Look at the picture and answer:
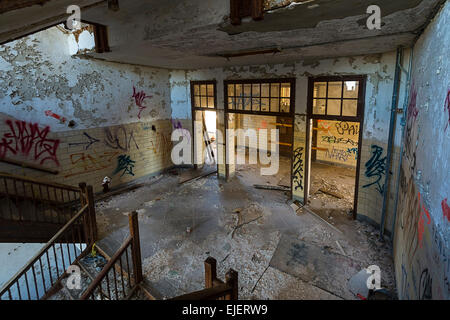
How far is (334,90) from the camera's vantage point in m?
5.01

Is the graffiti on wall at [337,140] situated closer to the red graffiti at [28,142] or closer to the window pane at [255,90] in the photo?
the window pane at [255,90]

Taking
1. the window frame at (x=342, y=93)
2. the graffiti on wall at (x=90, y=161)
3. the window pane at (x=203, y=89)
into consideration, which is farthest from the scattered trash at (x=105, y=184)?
the window frame at (x=342, y=93)

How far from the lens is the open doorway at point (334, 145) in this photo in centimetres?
495

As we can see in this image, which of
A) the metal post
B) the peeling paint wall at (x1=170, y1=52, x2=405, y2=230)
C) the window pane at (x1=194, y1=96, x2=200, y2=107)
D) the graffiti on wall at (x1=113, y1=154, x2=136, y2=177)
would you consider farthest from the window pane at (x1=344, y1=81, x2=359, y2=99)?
the graffiti on wall at (x1=113, y1=154, x2=136, y2=177)

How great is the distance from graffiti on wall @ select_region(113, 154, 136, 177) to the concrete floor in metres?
0.71

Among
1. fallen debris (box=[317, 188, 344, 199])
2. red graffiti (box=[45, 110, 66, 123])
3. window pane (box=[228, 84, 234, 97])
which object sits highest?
window pane (box=[228, 84, 234, 97])

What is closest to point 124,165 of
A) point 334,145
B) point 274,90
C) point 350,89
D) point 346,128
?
point 274,90

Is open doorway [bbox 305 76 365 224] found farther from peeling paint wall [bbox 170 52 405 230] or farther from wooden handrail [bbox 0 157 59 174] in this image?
wooden handrail [bbox 0 157 59 174]

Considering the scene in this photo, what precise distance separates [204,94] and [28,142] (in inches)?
171

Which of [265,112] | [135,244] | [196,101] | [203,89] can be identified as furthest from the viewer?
[196,101]

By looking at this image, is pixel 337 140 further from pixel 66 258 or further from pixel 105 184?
pixel 66 258

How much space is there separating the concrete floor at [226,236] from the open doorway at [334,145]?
67 cm

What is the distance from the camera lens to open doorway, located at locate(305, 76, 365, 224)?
16.2ft

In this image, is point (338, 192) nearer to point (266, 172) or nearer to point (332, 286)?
point (266, 172)
